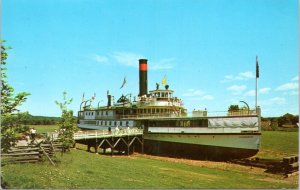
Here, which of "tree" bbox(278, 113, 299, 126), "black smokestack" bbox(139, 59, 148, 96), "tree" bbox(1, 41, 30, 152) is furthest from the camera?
"tree" bbox(278, 113, 299, 126)

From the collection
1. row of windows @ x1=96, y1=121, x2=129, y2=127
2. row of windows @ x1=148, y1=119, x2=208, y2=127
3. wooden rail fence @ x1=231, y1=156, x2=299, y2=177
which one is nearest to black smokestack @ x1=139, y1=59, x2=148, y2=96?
row of windows @ x1=96, y1=121, x2=129, y2=127

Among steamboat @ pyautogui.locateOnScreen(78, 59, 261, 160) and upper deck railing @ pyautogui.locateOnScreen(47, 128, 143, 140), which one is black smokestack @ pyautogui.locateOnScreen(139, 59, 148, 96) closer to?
steamboat @ pyautogui.locateOnScreen(78, 59, 261, 160)

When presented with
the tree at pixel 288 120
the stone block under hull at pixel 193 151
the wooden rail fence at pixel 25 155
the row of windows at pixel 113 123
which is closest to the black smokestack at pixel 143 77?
the row of windows at pixel 113 123

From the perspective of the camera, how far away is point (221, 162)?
30188 mm

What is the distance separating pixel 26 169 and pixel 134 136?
2321 cm

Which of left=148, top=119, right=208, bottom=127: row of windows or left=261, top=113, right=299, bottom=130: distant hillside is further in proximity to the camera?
left=261, top=113, right=299, bottom=130: distant hillside

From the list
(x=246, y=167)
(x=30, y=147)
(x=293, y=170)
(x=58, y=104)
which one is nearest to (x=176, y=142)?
(x=246, y=167)

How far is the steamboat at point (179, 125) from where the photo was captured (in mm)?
29497

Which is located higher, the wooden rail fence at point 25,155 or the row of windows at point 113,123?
the row of windows at point 113,123

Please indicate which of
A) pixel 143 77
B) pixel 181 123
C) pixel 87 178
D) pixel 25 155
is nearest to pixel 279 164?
pixel 181 123

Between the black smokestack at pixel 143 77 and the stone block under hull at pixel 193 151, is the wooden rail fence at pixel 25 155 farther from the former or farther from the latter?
the black smokestack at pixel 143 77

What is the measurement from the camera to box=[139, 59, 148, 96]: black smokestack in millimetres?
45562

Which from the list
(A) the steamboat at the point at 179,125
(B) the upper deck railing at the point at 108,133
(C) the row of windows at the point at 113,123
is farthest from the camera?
(C) the row of windows at the point at 113,123

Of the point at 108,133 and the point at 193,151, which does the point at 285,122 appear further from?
the point at 108,133
